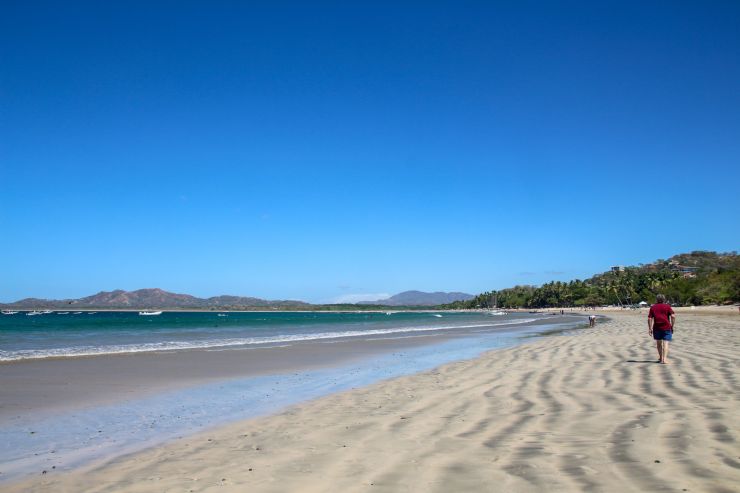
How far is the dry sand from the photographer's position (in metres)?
4.88

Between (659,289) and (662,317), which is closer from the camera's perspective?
(662,317)

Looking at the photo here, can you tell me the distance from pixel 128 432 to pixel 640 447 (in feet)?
22.6

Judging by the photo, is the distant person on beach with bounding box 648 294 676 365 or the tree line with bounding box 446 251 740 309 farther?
the tree line with bounding box 446 251 740 309

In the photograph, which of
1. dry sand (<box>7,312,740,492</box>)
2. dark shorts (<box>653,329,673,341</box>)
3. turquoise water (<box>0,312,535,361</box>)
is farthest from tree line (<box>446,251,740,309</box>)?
dry sand (<box>7,312,740,492</box>)

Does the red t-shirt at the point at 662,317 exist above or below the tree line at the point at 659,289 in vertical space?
below

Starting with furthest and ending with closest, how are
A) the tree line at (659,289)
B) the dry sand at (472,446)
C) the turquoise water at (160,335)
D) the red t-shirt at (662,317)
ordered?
the tree line at (659,289) < the turquoise water at (160,335) < the red t-shirt at (662,317) < the dry sand at (472,446)

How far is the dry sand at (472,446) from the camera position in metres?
4.88

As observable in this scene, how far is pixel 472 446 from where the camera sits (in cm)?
610

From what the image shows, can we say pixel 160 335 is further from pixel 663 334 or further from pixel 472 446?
pixel 472 446

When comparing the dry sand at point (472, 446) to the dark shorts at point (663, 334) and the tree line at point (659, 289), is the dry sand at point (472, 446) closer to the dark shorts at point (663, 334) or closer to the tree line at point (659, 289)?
the dark shorts at point (663, 334)

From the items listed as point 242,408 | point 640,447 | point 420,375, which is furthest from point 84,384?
point 640,447

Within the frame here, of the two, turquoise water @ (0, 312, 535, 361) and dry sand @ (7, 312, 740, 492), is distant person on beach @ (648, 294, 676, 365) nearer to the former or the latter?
dry sand @ (7, 312, 740, 492)

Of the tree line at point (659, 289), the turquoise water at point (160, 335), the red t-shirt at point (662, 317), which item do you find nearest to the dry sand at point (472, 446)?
the red t-shirt at point (662, 317)

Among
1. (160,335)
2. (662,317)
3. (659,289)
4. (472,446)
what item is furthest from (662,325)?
(659,289)
